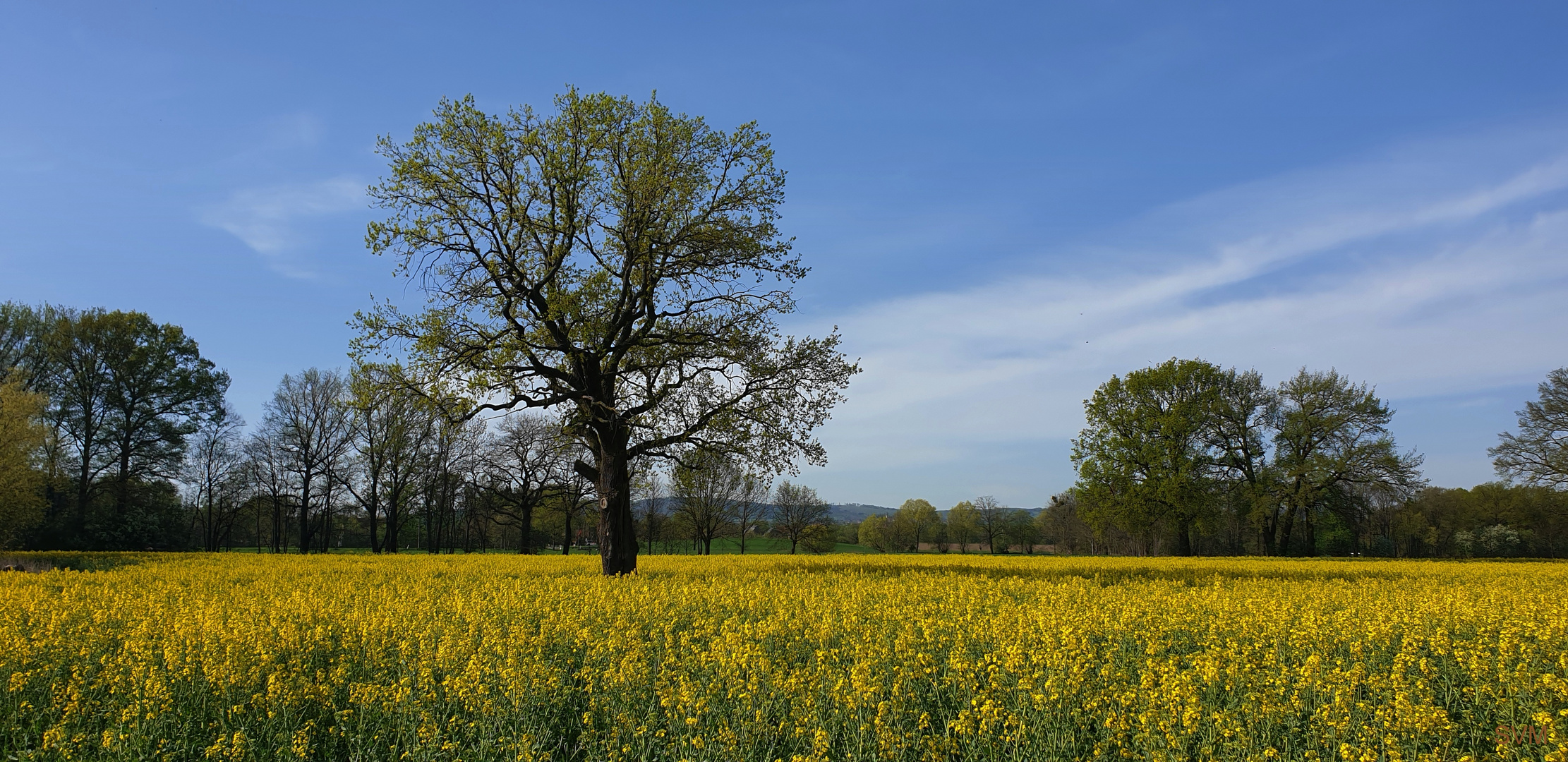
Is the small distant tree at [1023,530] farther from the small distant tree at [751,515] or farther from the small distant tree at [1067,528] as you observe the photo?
the small distant tree at [751,515]

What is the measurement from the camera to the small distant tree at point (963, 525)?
9531cm

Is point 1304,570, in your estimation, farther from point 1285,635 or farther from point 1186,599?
point 1285,635

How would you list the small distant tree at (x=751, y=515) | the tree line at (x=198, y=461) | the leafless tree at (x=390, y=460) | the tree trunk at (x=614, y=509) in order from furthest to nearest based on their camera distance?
the small distant tree at (x=751, y=515) → the leafless tree at (x=390, y=460) → the tree line at (x=198, y=461) → the tree trunk at (x=614, y=509)

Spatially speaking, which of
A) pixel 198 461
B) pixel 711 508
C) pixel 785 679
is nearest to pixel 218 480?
pixel 198 461

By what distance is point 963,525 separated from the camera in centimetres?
9625

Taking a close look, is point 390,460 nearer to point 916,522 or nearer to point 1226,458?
point 1226,458

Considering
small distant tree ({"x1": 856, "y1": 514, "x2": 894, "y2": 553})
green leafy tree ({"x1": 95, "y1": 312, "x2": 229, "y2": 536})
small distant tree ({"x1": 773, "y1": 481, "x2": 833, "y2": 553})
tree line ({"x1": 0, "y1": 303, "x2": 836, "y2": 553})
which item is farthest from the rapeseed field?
small distant tree ({"x1": 856, "y1": 514, "x2": 894, "y2": 553})

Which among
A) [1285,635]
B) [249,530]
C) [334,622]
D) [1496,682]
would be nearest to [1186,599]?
[1285,635]

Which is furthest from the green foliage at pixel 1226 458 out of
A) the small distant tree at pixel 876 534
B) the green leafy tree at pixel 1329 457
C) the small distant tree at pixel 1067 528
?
the small distant tree at pixel 876 534

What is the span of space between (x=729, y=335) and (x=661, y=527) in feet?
149

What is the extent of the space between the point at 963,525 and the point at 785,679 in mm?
95754

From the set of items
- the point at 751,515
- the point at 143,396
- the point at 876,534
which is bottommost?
the point at 876,534

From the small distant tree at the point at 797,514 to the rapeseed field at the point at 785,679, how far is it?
54.9 m

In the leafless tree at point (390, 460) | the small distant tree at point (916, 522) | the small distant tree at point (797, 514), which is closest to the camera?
the leafless tree at point (390, 460)
